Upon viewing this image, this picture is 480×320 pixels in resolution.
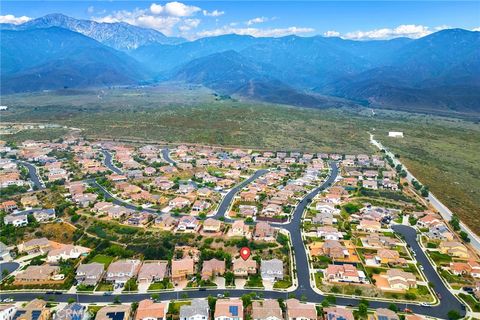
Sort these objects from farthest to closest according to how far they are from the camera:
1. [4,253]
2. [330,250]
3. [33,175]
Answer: [33,175]
[330,250]
[4,253]

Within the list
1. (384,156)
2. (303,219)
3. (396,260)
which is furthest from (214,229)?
(384,156)

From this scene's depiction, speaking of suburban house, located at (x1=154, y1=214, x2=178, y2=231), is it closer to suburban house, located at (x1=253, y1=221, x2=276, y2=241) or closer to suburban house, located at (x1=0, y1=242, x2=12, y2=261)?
suburban house, located at (x1=253, y1=221, x2=276, y2=241)

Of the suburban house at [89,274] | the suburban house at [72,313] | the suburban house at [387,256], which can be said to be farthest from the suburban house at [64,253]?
the suburban house at [387,256]

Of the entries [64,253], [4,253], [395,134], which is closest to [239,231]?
[64,253]

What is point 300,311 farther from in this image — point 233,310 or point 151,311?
point 151,311

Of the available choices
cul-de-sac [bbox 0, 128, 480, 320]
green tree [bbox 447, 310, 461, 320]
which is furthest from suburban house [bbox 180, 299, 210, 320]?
green tree [bbox 447, 310, 461, 320]

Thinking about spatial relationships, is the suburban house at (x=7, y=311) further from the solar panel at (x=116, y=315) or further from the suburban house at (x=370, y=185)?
the suburban house at (x=370, y=185)
